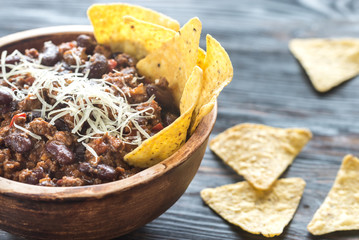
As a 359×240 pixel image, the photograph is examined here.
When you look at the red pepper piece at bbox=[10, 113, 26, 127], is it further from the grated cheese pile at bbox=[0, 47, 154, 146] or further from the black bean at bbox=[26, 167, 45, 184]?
the black bean at bbox=[26, 167, 45, 184]

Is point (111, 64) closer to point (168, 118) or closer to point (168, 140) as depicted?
point (168, 118)

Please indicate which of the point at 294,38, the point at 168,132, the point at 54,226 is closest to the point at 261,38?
the point at 294,38

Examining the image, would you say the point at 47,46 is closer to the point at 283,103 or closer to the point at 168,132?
the point at 168,132

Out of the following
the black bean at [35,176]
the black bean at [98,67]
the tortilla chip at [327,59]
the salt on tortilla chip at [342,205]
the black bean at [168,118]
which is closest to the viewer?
the black bean at [35,176]

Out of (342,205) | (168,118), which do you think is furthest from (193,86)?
(342,205)

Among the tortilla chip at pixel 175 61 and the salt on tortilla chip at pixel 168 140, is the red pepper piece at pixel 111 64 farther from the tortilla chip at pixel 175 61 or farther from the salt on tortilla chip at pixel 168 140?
the salt on tortilla chip at pixel 168 140

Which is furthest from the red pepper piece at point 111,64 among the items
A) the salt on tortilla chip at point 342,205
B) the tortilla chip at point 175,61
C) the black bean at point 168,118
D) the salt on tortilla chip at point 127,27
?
the salt on tortilla chip at point 342,205

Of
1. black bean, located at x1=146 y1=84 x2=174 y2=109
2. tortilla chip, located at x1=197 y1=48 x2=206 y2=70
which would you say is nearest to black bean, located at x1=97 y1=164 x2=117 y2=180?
black bean, located at x1=146 y1=84 x2=174 y2=109
